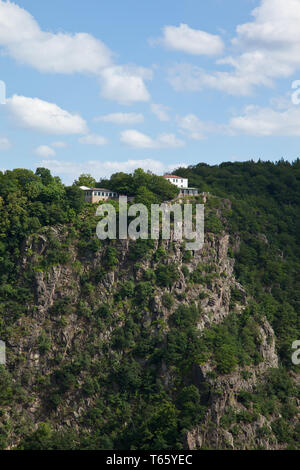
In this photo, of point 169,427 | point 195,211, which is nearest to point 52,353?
point 169,427

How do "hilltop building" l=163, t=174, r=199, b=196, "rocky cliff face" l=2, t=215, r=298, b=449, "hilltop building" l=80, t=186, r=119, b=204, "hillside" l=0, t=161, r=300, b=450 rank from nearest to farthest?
1. "hillside" l=0, t=161, r=300, b=450
2. "rocky cliff face" l=2, t=215, r=298, b=449
3. "hilltop building" l=80, t=186, r=119, b=204
4. "hilltop building" l=163, t=174, r=199, b=196

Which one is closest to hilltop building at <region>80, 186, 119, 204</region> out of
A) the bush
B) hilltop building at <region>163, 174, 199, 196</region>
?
hilltop building at <region>163, 174, 199, 196</region>

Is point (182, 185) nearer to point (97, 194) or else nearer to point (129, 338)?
point (97, 194)

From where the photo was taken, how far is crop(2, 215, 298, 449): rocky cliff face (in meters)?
85.9

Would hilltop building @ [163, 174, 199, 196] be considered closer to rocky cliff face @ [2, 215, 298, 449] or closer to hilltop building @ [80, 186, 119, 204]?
rocky cliff face @ [2, 215, 298, 449]

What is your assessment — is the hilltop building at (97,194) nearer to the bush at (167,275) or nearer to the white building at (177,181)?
the white building at (177,181)

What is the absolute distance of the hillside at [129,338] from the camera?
281 ft

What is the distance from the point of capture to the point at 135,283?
9612 cm

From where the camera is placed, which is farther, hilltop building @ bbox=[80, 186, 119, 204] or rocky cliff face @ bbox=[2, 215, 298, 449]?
hilltop building @ bbox=[80, 186, 119, 204]

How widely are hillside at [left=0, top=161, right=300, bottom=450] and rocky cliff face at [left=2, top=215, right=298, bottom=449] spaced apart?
0.17 meters

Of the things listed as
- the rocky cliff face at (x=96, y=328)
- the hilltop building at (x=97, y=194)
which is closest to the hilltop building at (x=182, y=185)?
the rocky cliff face at (x=96, y=328)

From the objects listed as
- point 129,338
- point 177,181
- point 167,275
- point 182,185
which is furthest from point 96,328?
point 182,185
